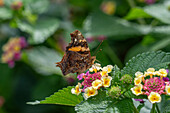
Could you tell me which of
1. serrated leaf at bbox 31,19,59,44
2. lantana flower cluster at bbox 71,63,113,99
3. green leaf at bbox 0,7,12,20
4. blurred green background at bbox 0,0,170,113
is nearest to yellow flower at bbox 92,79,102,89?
lantana flower cluster at bbox 71,63,113,99

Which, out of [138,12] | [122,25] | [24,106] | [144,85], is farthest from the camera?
[24,106]

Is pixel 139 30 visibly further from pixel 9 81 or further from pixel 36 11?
pixel 9 81

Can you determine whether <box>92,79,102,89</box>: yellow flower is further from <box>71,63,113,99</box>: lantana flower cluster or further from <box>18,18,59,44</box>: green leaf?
<box>18,18,59,44</box>: green leaf

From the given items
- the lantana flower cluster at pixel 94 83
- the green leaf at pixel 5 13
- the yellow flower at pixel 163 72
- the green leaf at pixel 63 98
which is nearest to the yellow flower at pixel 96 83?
the lantana flower cluster at pixel 94 83

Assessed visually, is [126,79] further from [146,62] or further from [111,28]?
[111,28]

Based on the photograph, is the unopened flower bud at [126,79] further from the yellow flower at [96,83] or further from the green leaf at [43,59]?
the green leaf at [43,59]

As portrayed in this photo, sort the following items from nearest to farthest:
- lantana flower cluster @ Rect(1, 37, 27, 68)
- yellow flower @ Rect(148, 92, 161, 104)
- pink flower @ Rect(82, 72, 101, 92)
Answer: yellow flower @ Rect(148, 92, 161, 104) < pink flower @ Rect(82, 72, 101, 92) < lantana flower cluster @ Rect(1, 37, 27, 68)

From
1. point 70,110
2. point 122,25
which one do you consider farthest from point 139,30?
point 70,110

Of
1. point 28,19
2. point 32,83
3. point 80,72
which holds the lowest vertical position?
point 80,72
